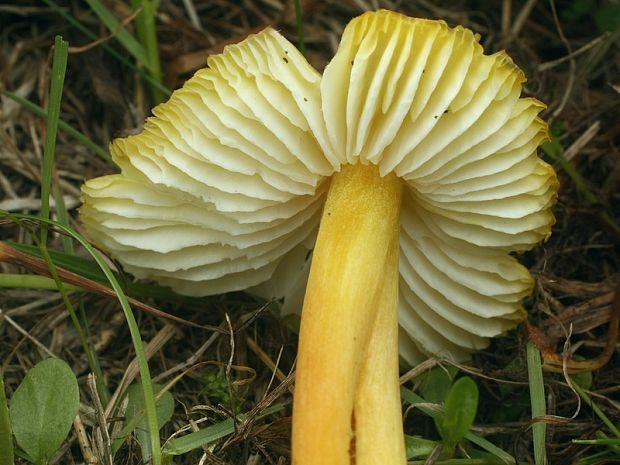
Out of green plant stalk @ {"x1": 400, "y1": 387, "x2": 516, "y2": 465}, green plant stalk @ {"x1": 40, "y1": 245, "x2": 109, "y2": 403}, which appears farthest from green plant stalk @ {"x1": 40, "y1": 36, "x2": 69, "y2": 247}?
green plant stalk @ {"x1": 400, "y1": 387, "x2": 516, "y2": 465}

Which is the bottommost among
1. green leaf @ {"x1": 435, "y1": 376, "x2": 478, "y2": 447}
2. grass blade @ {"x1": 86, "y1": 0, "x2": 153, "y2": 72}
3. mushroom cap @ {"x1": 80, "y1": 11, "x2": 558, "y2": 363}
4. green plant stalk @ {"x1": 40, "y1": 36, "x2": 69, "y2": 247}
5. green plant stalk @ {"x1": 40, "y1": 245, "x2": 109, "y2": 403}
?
green leaf @ {"x1": 435, "y1": 376, "x2": 478, "y2": 447}

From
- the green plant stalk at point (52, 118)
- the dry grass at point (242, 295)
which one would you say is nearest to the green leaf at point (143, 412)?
the dry grass at point (242, 295)

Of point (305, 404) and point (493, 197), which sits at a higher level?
Answer: point (493, 197)

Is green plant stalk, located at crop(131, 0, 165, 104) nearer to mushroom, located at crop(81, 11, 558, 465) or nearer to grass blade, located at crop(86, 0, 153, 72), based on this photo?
grass blade, located at crop(86, 0, 153, 72)

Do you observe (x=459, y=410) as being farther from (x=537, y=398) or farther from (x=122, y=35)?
(x=122, y=35)

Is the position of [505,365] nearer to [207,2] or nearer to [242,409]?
[242,409]

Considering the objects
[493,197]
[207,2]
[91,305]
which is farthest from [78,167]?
[493,197]
